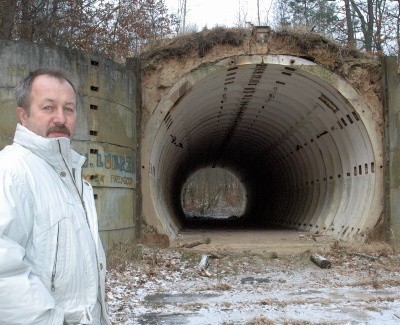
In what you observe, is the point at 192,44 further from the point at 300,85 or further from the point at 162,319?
the point at 162,319

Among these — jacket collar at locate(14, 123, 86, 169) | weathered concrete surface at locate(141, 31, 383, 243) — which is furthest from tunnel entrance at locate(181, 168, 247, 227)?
jacket collar at locate(14, 123, 86, 169)

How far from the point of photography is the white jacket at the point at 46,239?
1850 mm

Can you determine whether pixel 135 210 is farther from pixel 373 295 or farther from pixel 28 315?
pixel 28 315

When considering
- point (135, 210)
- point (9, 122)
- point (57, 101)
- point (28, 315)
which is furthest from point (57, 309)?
point (135, 210)

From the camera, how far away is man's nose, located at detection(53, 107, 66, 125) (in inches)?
88.8

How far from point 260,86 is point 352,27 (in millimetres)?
14564

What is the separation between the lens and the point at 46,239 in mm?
2037

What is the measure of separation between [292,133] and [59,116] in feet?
43.3

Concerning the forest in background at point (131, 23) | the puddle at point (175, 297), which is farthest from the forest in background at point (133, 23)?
the puddle at point (175, 297)

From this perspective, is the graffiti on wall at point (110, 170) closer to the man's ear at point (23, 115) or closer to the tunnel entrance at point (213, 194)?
the man's ear at point (23, 115)

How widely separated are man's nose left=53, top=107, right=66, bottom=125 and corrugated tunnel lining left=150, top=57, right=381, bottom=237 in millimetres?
8384

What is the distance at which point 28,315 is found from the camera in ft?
6.06

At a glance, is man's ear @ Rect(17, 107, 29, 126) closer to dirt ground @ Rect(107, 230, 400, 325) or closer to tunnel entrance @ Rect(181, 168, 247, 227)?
dirt ground @ Rect(107, 230, 400, 325)

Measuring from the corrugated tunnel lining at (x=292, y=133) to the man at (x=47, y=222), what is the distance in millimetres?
8375
